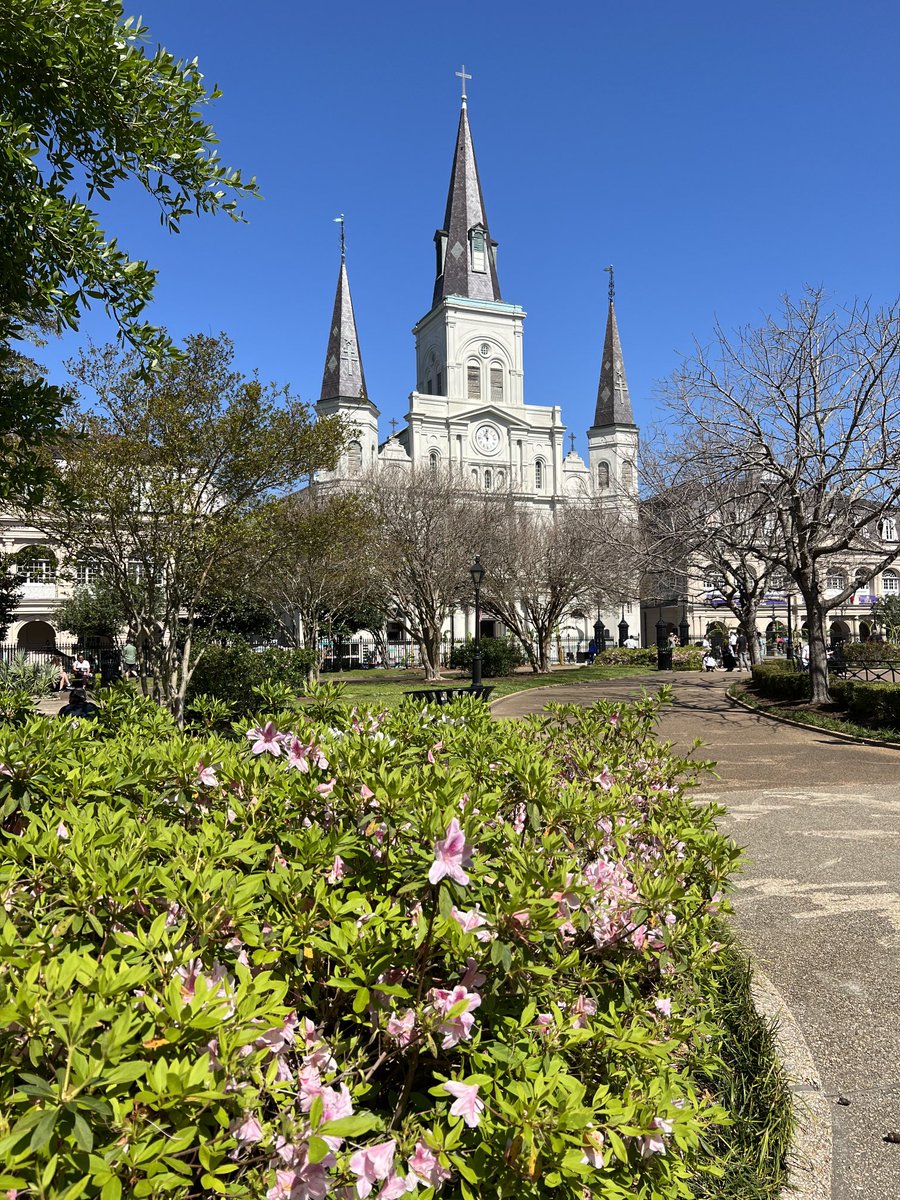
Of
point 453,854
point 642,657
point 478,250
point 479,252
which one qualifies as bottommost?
point 642,657

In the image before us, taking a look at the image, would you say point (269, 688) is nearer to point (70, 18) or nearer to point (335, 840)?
point (335, 840)

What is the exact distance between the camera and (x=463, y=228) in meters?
70.1

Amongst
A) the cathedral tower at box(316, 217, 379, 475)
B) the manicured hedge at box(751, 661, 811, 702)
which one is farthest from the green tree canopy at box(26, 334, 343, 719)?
the cathedral tower at box(316, 217, 379, 475)

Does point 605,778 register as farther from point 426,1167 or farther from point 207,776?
point 426,1167

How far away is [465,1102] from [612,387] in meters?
78.8

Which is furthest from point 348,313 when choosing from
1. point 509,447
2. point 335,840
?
point 335,840

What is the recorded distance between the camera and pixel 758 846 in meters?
7.18

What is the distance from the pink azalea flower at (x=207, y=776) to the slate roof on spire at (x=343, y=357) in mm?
65950

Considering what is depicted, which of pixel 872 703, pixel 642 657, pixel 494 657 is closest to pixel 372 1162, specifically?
pixel 872 703

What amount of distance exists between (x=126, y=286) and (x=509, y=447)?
214 feet

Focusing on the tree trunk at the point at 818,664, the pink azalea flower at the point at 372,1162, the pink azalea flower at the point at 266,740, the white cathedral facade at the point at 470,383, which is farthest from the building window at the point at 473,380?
the pink azalea flower at the point at 372,1162

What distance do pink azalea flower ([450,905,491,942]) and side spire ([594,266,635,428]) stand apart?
254ft

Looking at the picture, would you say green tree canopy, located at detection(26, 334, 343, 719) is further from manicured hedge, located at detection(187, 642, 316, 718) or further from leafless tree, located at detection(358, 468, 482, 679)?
leafless tree, located at detection(358, 468, 482, 679)

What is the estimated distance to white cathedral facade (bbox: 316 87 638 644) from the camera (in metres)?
66.9
